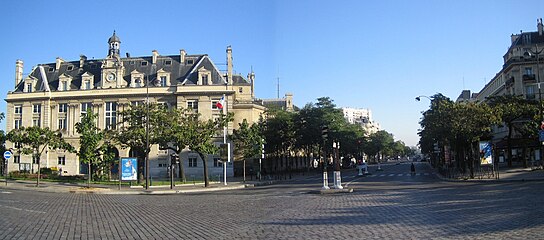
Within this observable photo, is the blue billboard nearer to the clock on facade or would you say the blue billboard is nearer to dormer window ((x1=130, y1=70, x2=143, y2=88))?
dormer window ((x1=130, y1=70, x2=143, y2=88))

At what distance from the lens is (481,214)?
48.9 feet

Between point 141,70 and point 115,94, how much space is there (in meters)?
5.77

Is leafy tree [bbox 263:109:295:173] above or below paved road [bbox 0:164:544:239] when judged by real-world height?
above

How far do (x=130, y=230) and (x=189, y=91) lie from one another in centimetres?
5632

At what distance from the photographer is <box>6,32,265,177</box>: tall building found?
68.5 m

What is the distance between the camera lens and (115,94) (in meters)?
70.8

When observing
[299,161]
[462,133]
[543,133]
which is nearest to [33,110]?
[299,161]

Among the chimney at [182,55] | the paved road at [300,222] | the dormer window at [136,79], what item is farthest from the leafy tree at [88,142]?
the chimney at [182,55]

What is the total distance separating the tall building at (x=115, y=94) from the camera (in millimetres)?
68500

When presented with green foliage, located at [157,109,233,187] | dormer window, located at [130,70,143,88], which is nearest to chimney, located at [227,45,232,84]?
dormer window, located at [130,70,143,88]

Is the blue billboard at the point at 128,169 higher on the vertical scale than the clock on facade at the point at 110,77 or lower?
lower

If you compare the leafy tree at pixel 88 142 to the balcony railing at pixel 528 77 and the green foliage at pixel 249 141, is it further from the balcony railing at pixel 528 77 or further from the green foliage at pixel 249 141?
the balcony railing at pixel 528 77

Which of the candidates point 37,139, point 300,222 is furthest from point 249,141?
point 300,222

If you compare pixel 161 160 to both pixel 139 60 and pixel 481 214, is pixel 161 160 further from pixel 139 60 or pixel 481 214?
pixel 481 214
